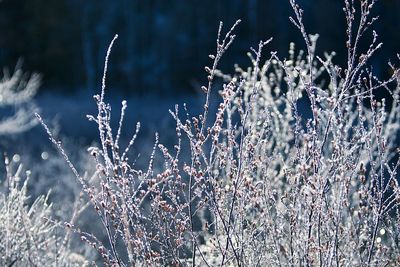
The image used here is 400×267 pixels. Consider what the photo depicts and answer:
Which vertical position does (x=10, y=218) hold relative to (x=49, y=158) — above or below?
above

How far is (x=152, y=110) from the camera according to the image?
22984 millimetres

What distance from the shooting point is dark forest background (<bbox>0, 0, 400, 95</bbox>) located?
1130 inches

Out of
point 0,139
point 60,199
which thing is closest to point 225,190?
point 60,199

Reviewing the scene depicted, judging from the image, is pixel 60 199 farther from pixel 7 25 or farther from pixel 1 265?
pixel 7 25

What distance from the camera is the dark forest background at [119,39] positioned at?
28.7 meters

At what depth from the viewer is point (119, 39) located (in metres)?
30.3

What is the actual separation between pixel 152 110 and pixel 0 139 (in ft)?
22.3

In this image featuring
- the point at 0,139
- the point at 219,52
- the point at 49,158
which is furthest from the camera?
the point at 0,139

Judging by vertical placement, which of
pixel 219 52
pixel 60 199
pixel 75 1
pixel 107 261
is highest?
pixel 219 52

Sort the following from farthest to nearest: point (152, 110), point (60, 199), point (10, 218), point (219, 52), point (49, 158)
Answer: point (152, 110) → point (49, 158) → point (60, 199) → point (10, 218) → point (219, 52)

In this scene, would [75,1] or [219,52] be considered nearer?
[219,52]

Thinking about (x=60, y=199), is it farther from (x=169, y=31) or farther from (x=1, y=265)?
(x=169, y=31)

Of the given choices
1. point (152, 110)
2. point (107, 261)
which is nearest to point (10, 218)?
point (107, 261)

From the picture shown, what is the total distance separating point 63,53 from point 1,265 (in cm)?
2661
